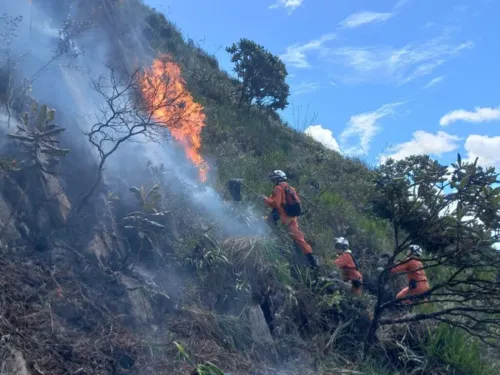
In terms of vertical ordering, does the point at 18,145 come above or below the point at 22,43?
below

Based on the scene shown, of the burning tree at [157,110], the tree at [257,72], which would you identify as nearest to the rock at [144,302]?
the burning tree at [157,110]

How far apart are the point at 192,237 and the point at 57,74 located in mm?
3626

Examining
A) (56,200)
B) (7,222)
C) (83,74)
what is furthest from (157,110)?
(7,222)

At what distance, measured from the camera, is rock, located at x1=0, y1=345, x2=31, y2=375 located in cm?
458

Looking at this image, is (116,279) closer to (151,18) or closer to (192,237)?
(192,237)

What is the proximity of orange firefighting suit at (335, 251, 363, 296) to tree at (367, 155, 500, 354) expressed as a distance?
2.61 feet

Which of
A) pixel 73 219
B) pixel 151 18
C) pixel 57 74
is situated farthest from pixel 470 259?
Answer: pixel 151 18

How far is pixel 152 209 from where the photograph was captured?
7.98 metres

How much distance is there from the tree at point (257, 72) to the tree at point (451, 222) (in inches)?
359

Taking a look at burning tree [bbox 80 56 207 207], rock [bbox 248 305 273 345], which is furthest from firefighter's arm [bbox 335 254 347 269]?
burning tree [bbox 80 56 207 207]

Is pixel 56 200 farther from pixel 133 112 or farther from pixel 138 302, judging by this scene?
pixel 133 112

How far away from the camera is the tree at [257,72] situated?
16469 millimetres

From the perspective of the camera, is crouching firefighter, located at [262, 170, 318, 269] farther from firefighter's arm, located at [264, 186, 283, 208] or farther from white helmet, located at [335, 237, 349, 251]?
white helmet, located at [335, 237, 349, 251]

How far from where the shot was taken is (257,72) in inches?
649
